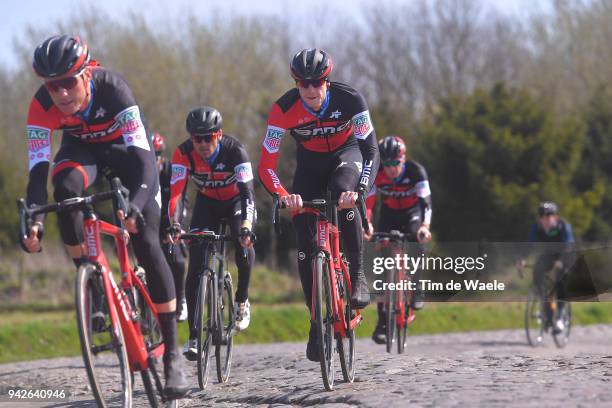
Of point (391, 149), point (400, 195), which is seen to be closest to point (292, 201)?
point (391, 149)

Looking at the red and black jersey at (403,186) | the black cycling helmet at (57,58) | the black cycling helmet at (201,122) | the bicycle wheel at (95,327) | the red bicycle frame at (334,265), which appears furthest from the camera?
the red and black jersey at (403,186)

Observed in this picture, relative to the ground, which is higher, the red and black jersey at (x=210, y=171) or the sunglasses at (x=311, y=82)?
the sunglasses at (x=311, y=82)

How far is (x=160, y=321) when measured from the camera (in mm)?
7352

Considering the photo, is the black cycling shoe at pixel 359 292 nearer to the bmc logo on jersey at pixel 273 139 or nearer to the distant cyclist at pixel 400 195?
the bmc logo on jersey at pixel 273 139

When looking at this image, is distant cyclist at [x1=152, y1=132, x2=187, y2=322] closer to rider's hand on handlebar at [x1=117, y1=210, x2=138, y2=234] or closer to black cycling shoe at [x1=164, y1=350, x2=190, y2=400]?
black cycling shoe at [x1=164, y1=350, x2=190, y2=400]

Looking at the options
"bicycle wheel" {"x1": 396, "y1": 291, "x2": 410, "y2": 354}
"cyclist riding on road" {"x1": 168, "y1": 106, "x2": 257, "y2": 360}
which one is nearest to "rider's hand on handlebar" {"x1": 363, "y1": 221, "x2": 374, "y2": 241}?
"cyclist riding on road" {"x1": 168, "y1": 106, "x2": 257, "y2": 360}

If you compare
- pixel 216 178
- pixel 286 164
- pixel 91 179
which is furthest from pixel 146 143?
pixel 286 164

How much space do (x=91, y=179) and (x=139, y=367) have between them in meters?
A: 1.35

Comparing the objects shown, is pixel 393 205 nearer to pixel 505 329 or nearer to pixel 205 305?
pixel 205 305

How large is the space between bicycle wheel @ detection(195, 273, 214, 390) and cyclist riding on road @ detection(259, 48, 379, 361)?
1.27 m

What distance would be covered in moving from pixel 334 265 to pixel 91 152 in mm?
2392

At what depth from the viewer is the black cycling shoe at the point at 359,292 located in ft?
29.2

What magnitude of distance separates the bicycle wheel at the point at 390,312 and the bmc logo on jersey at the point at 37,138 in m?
7.33

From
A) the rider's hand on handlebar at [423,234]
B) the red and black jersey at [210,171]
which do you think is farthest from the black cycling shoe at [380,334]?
the red and black jersey at [210,171]
